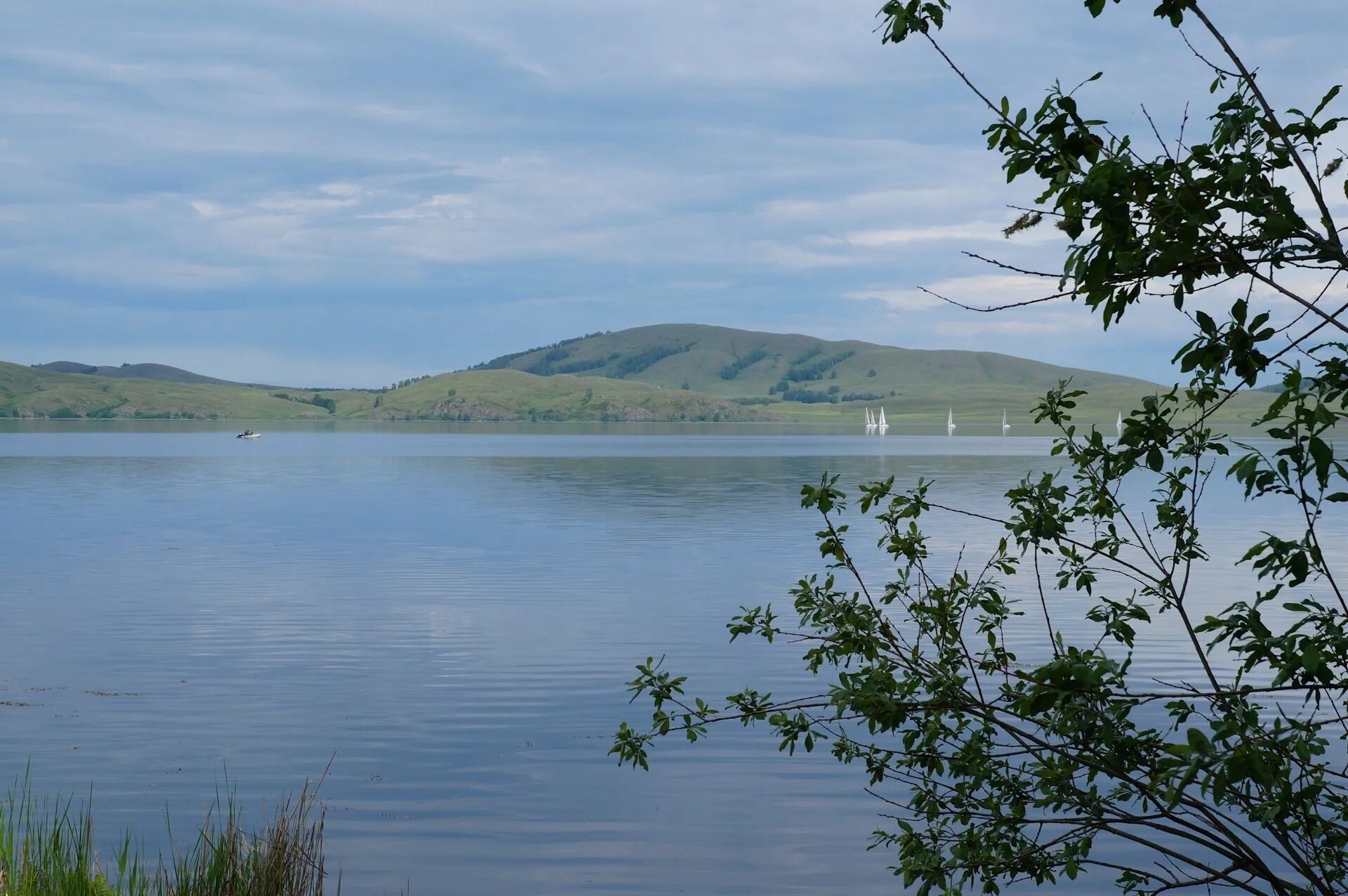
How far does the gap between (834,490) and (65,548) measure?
37.8 meters

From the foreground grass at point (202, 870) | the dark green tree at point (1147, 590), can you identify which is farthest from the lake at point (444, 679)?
the dark green tree at point (1147, 590)

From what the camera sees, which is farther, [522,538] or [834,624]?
[522,538]

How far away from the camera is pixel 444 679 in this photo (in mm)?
20500

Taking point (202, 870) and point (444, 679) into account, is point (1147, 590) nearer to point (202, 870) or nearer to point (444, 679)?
point (202, 870)

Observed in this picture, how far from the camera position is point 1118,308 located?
4828mm

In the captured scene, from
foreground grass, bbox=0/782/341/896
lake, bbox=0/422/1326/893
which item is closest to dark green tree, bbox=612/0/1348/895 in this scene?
foreground grass, bbox=0/782/341/896

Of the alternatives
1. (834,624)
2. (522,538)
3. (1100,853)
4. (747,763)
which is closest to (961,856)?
(834,624)

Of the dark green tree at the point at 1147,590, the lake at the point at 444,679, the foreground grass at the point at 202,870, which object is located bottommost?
the lake at the point at 444,679

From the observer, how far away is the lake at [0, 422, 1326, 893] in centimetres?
1324

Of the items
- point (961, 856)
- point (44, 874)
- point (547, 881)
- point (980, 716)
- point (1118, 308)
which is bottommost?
point (547, 881)

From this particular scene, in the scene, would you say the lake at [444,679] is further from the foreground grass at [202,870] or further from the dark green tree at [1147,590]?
the dark green tree at [1147,590]

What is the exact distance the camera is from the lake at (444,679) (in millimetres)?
13242

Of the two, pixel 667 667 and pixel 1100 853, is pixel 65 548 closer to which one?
pixel 667 667

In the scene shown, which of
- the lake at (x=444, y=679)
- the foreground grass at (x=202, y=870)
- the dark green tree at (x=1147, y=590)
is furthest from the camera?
the lake at (x=444, y=679)
